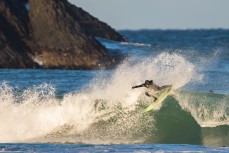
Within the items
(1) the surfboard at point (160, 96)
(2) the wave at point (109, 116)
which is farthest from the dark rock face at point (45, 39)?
(1) the surfboard at point (160, 96)

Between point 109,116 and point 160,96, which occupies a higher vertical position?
point 160,96

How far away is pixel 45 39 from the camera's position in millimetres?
47219

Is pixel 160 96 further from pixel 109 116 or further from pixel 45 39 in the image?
pixel 45 39

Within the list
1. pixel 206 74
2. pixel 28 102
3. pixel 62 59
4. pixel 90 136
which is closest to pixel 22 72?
pixel 62 59

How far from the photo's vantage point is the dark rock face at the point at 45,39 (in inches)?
1754

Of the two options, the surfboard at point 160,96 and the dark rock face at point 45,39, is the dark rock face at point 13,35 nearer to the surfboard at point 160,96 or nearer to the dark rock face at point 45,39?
the dark rock face at point 45,39

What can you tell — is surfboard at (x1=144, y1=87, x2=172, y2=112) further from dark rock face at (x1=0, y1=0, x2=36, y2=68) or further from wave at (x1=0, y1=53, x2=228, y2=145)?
dark rock face at (x1=0, y1=0, x2=36, y2=68)

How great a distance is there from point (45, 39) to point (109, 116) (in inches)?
898

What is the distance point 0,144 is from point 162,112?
228 inches

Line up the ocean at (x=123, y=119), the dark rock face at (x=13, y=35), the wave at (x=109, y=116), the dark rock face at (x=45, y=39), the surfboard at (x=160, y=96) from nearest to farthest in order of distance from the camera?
the ocean at (x=123, y=119) → the wave at (x=109, y=116) → the surfboard at (x=160, y=96) → the dark rock face at (x=13, y=35) → the dark rock face at (x=45, y=39)

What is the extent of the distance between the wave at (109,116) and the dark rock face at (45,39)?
16528 millimetres

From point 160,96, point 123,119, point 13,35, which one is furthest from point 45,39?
point 160,96

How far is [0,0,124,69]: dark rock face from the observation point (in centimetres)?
4454

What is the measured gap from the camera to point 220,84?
118 ft
